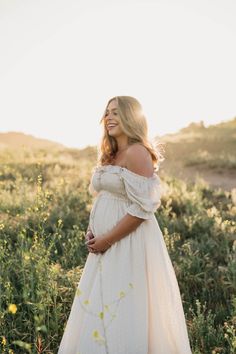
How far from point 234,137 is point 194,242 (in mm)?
19214

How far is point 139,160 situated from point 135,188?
223mm

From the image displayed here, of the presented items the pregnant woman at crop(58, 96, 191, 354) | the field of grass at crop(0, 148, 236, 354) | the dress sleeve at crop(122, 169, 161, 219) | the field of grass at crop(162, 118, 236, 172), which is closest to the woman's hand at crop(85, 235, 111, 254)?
the pregnant woman at crop(58, 96, 191, 354)

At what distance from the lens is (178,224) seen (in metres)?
8.18

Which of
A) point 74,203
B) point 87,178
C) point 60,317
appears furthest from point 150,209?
point 87,178

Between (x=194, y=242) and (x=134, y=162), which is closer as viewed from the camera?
(x=134, y=162)

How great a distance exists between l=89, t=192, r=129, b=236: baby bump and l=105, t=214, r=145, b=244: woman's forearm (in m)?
0.09

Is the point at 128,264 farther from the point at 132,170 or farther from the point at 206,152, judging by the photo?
the point at 206,152

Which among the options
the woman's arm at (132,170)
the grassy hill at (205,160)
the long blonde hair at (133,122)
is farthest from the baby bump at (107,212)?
the grassy hill at (205,160)

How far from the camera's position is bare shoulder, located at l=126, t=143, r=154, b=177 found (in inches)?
157

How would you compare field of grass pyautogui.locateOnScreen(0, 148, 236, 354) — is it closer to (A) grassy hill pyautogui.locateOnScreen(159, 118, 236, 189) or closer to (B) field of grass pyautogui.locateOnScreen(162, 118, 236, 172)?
(A) grassy hill pyautogui.locateOnScreen(159, 118, 236, 189)

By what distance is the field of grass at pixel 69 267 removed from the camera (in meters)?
4.82

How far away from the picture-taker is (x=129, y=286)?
3.95m

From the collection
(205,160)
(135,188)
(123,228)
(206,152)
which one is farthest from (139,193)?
(206,152)

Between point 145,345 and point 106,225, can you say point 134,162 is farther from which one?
point 145,345
